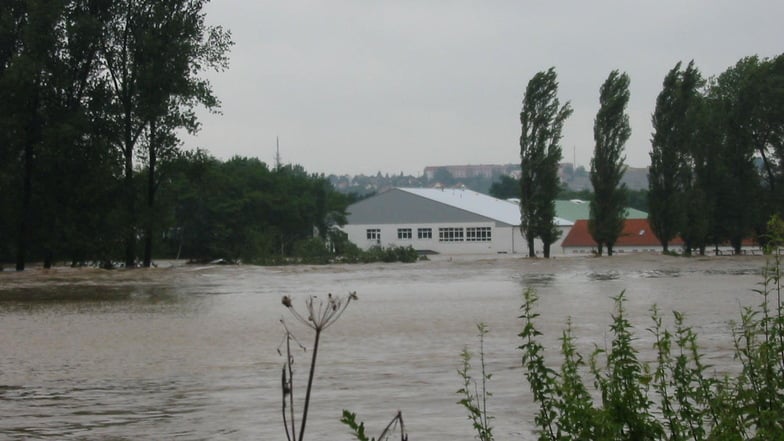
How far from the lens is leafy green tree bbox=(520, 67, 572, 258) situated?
67.6 m

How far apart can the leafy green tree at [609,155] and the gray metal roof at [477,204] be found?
1219 inches

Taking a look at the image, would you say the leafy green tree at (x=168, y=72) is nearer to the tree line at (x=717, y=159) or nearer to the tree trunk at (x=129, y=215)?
the tree trunk at (x=129, y=215)

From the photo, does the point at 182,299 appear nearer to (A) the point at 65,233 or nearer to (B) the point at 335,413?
(A) the point at 65,233

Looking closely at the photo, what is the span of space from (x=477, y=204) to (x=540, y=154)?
46242mm

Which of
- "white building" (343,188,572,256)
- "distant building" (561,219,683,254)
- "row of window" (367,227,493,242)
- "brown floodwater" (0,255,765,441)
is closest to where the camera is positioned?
"brown floodwater" (0,255,765,441)

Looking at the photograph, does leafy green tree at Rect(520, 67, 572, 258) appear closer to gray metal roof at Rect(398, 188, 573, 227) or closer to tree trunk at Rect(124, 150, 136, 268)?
tree trunk at Rect(124, 150, 136, 268)

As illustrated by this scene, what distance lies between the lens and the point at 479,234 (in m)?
105

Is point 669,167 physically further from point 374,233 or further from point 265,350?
point 265,350

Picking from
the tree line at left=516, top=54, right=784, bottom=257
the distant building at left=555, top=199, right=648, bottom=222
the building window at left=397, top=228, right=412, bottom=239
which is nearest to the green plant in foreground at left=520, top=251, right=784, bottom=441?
the tree line at left=516, top=54, right=784, bottom=257

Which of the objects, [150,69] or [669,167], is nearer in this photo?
[150,69]

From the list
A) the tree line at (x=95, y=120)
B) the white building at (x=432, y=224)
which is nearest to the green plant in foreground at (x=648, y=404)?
the tree line at (x=95, y=120)

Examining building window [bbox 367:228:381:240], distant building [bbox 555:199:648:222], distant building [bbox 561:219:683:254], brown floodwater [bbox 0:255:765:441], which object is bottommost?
brown floodwater [bbox 0:255:765:441]

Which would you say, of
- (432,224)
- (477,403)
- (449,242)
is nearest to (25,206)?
(477,403)

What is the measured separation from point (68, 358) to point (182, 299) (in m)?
16.0
